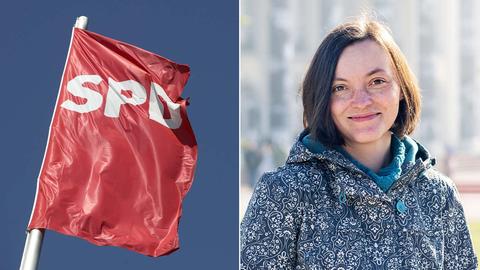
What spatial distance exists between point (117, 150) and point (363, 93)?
110 centimetres

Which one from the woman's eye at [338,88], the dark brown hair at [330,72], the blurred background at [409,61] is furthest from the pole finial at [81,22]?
the blurred background at [409,61]

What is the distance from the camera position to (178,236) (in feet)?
11.6

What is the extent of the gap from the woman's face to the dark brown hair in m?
0.02

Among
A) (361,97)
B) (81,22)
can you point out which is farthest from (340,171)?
(81,22)

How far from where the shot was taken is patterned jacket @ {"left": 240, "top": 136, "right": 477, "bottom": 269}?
2662mm

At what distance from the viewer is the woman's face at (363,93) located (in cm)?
273

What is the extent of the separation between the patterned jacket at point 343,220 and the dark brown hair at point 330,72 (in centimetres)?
6

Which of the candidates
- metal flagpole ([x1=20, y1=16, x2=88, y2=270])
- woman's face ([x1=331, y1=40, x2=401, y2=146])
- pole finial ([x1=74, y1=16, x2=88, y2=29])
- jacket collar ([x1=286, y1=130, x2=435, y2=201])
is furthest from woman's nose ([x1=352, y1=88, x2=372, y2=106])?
metal flagpole ([x1=20, y1=16, x2=88, y2=270])

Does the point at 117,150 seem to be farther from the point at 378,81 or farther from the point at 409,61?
the point at 409,61

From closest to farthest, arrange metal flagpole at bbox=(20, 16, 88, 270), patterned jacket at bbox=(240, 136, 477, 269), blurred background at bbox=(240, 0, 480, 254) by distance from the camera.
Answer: patterned jacket at bbox=(240, 136, 477, 269), metal flagpole at bbox=(20, 16, 88, 270), blurred background at bbox=(240, 0, 480, 254)

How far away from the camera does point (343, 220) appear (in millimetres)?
2723

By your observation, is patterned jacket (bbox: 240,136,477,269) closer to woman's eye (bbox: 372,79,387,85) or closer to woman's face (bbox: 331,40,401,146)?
woman's face (bbox: 331,40,401,146)

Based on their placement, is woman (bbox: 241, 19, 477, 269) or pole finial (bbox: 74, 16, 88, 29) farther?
pole finial (bbox: 74, 16, 88, 29)

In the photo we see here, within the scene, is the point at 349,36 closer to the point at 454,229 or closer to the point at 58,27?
the point at 454,229
